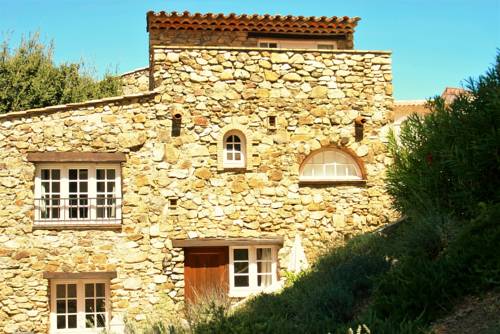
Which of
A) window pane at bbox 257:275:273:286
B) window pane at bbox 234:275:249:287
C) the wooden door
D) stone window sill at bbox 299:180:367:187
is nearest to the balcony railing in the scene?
the wooden door

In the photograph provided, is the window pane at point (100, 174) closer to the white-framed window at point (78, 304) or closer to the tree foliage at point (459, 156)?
the white-framed window at point (78, 304)

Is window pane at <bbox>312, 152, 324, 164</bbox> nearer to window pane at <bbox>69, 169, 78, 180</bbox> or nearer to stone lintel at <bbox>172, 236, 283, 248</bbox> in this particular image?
stone lintel at <bbox>172, 236, 283, 248</bbox>

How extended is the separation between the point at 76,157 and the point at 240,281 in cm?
509

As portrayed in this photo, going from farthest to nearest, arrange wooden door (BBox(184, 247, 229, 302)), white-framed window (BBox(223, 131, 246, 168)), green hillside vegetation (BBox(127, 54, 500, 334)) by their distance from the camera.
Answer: white-framed window (BBox(223, 131, 246, 168)) < wooden door (BBox(184, 247, 229, 302)) < green hillside vegetation (BBox(127, 54, 500, 334))

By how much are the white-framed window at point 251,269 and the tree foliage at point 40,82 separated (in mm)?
8814

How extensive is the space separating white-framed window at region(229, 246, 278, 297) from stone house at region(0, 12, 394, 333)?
4 cm

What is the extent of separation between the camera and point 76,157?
58.6 feet

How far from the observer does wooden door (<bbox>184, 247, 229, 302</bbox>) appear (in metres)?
18.4

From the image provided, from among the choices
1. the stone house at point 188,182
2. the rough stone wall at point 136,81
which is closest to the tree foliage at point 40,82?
the rough stone wall at point 136,81

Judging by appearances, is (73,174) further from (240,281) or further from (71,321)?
(240,281)

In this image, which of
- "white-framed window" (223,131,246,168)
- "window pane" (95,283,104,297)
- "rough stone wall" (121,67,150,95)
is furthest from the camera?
"rough stone wall" (121,67,150,95)

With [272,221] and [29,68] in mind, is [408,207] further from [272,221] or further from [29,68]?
[29,68]

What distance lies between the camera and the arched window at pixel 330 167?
19219 mm

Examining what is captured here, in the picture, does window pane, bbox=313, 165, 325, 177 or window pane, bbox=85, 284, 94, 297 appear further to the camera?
window pane, bbox=313, 165, 325, 177
